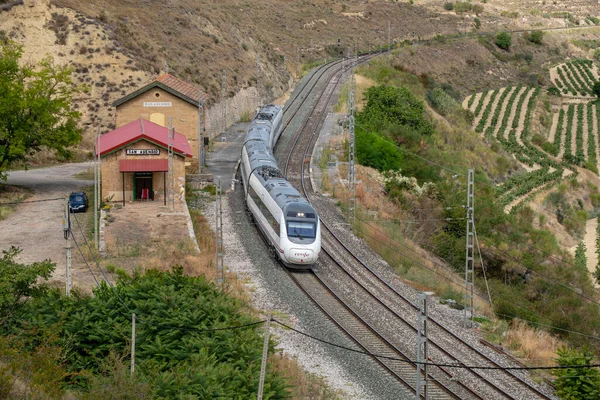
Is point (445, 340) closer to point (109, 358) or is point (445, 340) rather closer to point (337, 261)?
point (337, 261)

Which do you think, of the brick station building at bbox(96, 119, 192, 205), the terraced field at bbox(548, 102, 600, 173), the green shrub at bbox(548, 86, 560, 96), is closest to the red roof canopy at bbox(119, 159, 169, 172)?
the brick station building at bbox(96, 119, 192, 205)

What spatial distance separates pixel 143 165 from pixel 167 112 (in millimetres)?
9673

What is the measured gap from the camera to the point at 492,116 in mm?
95375

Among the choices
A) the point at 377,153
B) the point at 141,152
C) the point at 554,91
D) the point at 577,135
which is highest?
the point at 554,91

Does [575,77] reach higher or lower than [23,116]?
higher

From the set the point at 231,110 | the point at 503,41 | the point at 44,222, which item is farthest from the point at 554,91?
the point at 44,222

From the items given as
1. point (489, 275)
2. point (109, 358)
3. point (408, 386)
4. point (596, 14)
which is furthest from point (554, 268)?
point (596, 14)

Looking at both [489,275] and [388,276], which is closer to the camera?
[388,276]

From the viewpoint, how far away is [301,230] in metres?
31.8

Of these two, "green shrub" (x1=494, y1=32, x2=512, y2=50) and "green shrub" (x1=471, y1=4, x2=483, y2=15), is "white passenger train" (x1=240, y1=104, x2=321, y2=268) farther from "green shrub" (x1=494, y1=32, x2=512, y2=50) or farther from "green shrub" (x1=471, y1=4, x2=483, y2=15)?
"green shrub" (x1=471, y1=4, x2=483, y2=15)

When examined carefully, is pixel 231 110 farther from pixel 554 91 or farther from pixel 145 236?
pixel 554 91

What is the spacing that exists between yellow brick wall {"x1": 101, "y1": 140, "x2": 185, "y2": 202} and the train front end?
1179cm

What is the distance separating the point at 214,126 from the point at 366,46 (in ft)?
193

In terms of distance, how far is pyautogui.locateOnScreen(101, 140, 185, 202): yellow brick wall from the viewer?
41188mm
